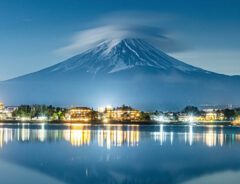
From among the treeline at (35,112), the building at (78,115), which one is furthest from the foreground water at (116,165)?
the building at (78,115)

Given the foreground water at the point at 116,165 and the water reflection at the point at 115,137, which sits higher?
the foreground water at the point at 116,165

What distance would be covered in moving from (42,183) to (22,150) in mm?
11256

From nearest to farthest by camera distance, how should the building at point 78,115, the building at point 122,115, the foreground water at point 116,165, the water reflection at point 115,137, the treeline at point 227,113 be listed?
the foreground water at point 116,165 → the water reflection at point 115,137 → the treeline at point 227,113 → the building at point 122,115 → the building at point 78,115

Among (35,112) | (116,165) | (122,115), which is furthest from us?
(122,115)

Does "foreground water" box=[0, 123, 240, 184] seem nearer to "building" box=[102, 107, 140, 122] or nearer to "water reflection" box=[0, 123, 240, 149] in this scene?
"water reflection" box=[0, 123, 240, 149]

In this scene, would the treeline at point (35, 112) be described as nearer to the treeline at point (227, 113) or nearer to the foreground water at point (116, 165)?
the treeline at point (227, 113)

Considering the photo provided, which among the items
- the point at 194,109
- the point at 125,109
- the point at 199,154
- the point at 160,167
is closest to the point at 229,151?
the point at 199,154

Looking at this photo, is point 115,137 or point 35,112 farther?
point 35,112

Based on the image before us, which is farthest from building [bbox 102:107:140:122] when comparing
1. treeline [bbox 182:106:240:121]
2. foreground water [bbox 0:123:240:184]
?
foreground water [bbox 0:123:240:184]

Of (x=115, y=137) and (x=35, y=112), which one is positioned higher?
(x=35, y=112)

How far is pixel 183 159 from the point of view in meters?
22.6

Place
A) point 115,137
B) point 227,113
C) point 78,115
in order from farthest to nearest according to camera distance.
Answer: point 78,115, point 227,113, point 115,137

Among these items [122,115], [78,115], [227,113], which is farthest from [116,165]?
[78,115]

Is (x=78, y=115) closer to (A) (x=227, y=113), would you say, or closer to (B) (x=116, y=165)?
(A) (x=227, y=113)
